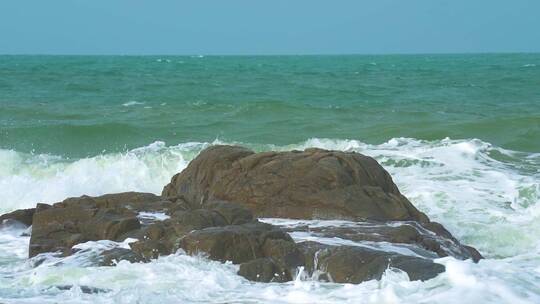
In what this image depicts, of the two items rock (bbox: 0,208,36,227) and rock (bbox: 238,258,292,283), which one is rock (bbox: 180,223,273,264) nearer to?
rock (bbox: 238,258,292,283)

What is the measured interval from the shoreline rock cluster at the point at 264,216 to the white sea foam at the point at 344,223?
25 centimetres

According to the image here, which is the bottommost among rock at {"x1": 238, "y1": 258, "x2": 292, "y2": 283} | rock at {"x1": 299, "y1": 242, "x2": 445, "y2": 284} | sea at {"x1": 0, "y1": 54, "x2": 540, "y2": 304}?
sea at {"x1": 0, "y1": 54, "x2": 540, "y2": 304}

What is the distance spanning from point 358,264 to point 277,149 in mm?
10455

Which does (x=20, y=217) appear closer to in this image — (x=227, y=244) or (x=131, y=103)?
(x=227, y=244)

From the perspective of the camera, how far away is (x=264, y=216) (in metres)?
10.4

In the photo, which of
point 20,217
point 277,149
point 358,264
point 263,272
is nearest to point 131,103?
point 277,149

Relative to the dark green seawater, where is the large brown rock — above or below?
above

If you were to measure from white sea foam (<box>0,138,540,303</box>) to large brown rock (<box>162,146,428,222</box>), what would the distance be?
0.41 metres

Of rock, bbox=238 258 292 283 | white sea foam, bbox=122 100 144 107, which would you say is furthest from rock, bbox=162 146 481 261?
white sea foam, bbox=122 100 144 107

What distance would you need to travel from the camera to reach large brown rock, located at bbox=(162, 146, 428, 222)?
399 inches

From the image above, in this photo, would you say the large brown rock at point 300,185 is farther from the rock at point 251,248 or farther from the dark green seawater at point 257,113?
the dark green seawater at point 257,113

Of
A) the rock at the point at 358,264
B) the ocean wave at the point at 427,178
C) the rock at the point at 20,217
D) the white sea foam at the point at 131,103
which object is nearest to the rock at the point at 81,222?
the rock at the point at 20,217

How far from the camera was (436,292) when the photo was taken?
7121mm

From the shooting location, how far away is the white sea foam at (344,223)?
287 inches
